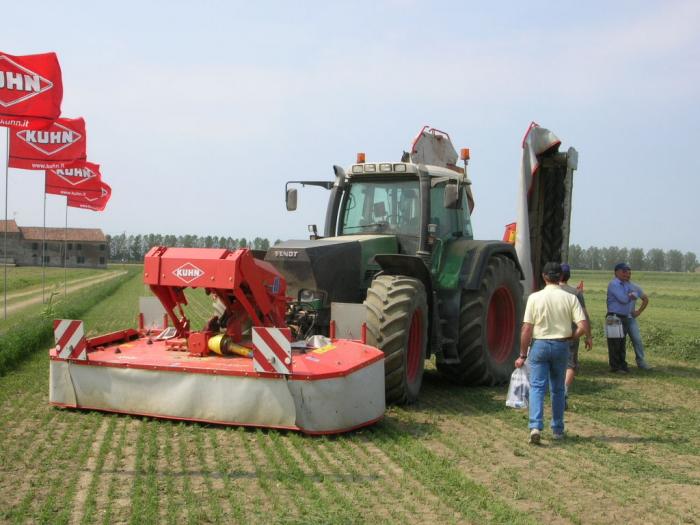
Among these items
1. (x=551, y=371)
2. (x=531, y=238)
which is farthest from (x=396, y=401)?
(x=531, y=238)

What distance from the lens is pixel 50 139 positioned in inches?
623

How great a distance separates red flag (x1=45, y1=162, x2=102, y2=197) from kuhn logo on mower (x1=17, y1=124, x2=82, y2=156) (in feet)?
10.8

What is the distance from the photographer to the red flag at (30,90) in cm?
1056

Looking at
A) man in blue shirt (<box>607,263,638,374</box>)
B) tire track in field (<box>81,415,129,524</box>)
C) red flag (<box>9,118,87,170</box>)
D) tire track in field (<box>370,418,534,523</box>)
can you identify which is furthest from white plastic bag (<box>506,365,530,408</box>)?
red flag (<box>9,118,87,170</box>)

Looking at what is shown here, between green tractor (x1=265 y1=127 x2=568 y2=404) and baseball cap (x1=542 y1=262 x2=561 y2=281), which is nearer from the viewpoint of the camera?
baseball cap (x1=542 y1=262 x2=561 y2=281)

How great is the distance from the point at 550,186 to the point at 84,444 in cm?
776

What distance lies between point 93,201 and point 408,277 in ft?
57.4

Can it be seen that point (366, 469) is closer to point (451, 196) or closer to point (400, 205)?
point (451, 196)

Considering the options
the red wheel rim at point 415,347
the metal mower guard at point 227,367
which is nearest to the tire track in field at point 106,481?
the metal mower guard at point 227,367

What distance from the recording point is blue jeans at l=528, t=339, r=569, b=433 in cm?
635

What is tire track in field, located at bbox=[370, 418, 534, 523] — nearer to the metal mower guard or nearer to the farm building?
the metal mower guard

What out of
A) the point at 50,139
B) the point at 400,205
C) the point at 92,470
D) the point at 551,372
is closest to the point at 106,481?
the point at 92,470

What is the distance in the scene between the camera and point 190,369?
6426mm

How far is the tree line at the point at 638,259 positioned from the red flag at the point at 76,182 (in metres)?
93.1
